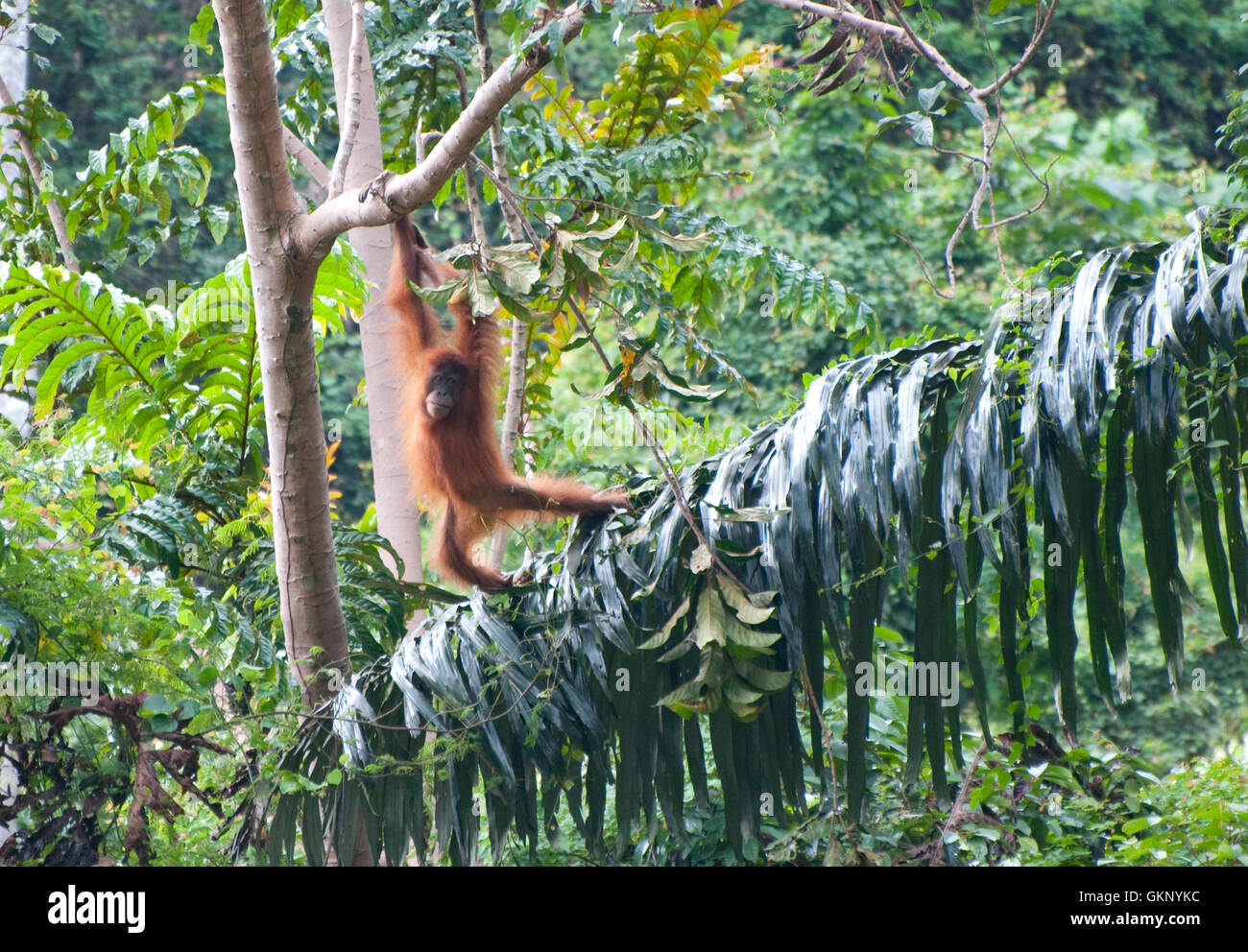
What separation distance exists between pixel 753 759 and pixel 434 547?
168 cm

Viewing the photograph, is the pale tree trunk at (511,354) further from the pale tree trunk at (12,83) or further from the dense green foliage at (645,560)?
the pale tree trunk at (12,83)

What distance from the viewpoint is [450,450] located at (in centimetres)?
446

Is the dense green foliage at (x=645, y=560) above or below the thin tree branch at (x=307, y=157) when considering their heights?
below

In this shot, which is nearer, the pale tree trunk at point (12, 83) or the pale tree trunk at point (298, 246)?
the pale tree trunk at point (298, 246)

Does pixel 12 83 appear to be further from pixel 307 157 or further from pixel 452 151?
pixel 452 151

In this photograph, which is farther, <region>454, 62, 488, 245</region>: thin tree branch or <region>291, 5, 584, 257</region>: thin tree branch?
<region>454, 62, 488, 245</region>: thin tree branch

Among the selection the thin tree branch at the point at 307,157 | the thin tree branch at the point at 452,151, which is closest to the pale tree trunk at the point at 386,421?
the thin tree branch at the point at 307,157

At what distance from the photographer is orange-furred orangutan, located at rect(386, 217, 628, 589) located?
408cm

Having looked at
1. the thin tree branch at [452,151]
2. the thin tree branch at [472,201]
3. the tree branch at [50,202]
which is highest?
the tree branch at [50,202]

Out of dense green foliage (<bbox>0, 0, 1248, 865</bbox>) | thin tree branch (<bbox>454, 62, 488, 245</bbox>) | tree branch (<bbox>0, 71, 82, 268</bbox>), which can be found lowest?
dense green foliage (<bbox>0, 0, 1248, 865</bbox>)

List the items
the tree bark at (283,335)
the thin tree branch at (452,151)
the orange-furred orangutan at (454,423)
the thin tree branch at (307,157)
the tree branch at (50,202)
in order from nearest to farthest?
the thin tree branch at (452,151)
the tree bark at (283,335)
the orange-furred orangutan at (454,423)
the tree branch at (50,202)
the thin tree branch at (307,157)

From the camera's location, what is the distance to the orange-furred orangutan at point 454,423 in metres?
4.08

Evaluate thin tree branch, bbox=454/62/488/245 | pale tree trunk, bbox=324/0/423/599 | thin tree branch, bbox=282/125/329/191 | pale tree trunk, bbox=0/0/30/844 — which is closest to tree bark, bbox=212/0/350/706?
thin tree branch, bbox=454/62/488/245

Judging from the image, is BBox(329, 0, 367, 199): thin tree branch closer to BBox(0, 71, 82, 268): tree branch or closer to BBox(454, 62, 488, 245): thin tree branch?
BBox(454, 62, 488, 245): thin tree branch
